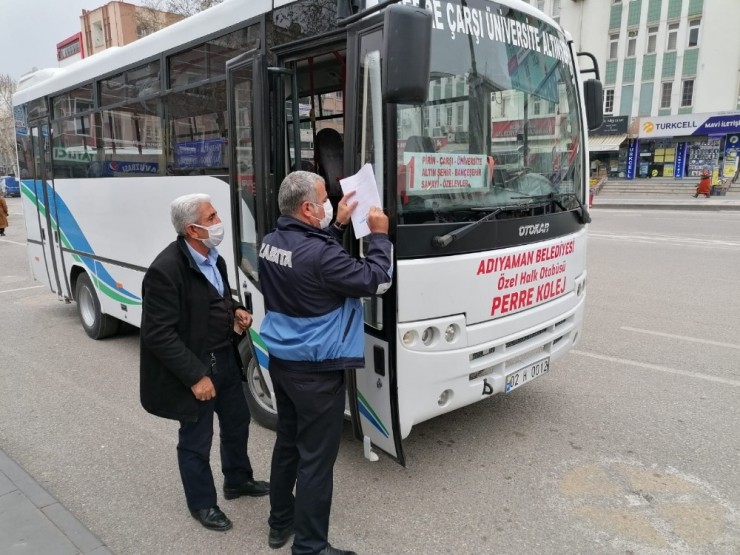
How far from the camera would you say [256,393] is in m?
4.18

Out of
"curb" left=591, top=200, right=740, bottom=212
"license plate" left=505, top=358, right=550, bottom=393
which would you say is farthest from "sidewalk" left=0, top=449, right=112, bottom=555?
"curb" left=591, top=200, right=740, bottom=212

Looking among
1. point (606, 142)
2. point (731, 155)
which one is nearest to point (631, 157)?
point (606, 142)

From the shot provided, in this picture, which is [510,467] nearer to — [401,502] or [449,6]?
[401,502]

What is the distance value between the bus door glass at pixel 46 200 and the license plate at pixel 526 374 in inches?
239

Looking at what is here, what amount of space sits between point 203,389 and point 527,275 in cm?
203

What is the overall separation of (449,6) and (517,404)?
9.86 feet

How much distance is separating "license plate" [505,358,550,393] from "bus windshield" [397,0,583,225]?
1.06 metres

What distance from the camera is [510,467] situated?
354cm

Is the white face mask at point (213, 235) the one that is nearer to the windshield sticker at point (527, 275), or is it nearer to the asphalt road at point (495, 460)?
the windshield sticker at point (527, 275)

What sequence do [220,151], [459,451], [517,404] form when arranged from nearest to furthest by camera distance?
[459,451]
[220,151]
[517,404]

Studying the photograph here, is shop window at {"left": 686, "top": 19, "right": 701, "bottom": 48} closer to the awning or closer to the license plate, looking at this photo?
the awning

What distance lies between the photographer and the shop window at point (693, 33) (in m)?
33.8

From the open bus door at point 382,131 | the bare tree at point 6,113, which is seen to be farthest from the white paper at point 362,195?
the bare tree at point 6,113

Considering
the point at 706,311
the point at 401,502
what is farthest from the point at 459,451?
the point at 706,311
